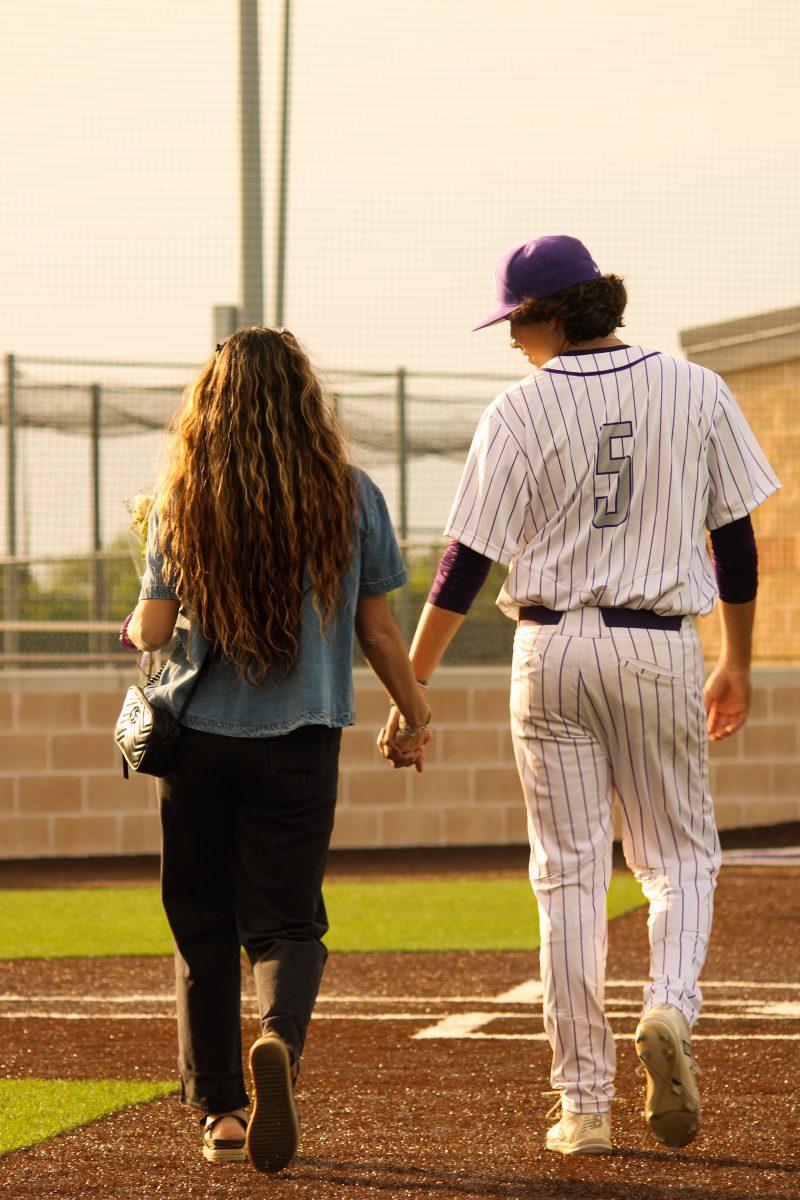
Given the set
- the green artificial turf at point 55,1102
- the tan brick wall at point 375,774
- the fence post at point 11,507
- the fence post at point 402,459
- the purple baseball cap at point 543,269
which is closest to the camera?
the purple baseball cap at point 543,269

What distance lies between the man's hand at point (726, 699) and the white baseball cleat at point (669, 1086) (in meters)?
0.82

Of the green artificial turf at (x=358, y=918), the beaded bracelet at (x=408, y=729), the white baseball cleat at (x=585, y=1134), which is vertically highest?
the beaded bracelet at (x=408, y=729)

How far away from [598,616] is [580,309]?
69 centimetres

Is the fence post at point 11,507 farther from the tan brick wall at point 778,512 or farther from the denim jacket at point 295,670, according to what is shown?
the denim jacket at point 295,670

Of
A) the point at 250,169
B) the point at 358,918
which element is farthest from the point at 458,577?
the point at 250,169

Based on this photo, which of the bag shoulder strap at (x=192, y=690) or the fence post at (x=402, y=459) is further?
the fence post at (x=402, y=459)

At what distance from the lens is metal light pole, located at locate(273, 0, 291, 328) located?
1234 centimetres

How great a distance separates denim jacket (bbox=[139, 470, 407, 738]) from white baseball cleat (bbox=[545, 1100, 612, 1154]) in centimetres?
100

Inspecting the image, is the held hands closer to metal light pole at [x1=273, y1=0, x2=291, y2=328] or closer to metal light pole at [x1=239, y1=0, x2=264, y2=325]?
metal light pole at [x1=239, y1=0, x2=264, y2=325]

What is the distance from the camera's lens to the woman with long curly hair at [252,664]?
390cm

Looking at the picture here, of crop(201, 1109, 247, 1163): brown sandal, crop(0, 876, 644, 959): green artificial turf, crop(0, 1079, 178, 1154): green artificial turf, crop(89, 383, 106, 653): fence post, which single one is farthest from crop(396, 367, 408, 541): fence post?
Answer: crop(201, 1109, 247, 1163): brown sandal

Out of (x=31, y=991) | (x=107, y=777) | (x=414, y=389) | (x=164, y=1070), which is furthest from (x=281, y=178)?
(x=164, y=1070)

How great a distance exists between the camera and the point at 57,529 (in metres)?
11.8

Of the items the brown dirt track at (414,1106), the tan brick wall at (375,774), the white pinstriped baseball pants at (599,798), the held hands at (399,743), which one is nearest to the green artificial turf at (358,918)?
the brown dirt track at (414,1106)
